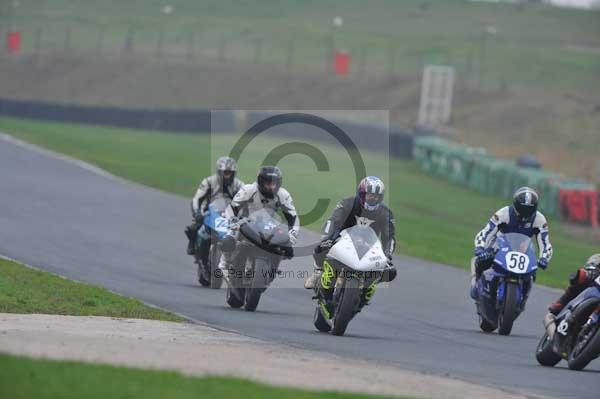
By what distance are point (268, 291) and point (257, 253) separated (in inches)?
103

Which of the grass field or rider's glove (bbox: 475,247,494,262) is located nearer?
rider's glove (bbox: 475,247,494,262)

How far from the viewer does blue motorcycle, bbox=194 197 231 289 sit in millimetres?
17859

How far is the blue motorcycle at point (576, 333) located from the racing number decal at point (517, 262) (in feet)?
7.10

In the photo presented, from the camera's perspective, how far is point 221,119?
5256 centimetres

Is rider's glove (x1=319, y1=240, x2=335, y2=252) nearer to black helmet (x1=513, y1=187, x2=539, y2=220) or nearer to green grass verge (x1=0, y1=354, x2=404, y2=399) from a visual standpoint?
black helmet (x1=513, y1=187, x2=539, y2=220)

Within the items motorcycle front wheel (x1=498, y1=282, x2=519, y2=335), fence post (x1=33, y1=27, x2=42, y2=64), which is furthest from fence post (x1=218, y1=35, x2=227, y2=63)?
motorcycle front wheel (x1=498, y1=282, x2=519, y2=335)

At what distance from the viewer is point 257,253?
15406mm

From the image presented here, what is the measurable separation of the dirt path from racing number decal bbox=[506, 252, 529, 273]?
3710 millimetres

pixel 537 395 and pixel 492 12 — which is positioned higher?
pixel 537 395

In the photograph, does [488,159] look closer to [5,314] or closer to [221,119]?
[221,119]

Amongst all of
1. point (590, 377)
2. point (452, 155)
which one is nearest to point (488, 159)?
point (452, 155)

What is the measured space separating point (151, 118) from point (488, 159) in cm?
1771

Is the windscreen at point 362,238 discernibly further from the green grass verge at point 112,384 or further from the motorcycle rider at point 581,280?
the green grass verge at point 112,384

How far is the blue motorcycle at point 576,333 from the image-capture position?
40.3ft
